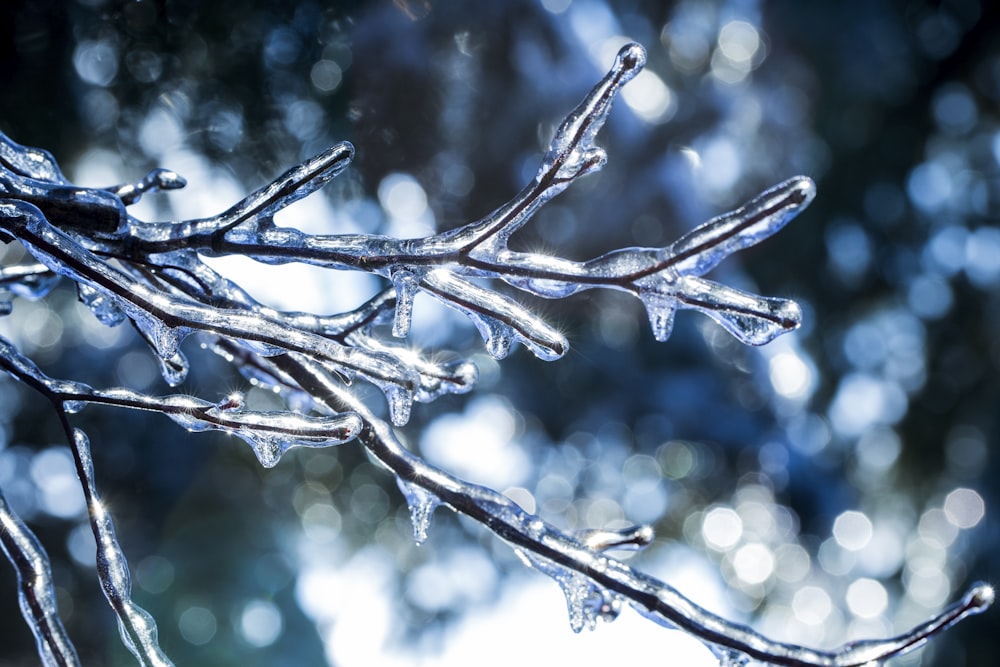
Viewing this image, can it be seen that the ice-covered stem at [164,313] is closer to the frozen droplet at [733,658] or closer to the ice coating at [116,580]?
the ice coating at [116,580]

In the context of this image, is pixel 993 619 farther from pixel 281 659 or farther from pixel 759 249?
pixel 281 659

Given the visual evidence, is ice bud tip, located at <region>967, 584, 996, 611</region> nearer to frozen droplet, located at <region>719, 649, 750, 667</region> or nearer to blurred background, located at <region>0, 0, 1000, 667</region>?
frozen droplet, located at <region>719, 649, 750, 667</region>

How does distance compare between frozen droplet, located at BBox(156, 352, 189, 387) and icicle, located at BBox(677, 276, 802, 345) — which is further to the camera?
frozen droplet, located at BBox(156, 352, 189, 387)

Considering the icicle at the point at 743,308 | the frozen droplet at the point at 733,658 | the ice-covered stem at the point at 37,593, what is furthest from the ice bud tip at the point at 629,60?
the ice-covered stem at the point at 37,593

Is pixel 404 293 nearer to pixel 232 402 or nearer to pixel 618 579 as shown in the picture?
pixel 232 402

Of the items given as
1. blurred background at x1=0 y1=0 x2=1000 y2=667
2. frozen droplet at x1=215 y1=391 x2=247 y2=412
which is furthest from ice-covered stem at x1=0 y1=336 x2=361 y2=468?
blurred background at x1=0 y1=0 x2=1000 y2=667

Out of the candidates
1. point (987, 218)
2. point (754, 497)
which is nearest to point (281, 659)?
point (754, 497)

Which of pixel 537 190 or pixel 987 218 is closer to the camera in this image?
pixel 537 190
